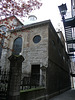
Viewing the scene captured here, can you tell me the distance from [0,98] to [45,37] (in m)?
9.39

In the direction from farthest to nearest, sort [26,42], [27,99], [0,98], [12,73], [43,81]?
[26,42]
[43,81]
[27,99]
[12,73]
[0,98]

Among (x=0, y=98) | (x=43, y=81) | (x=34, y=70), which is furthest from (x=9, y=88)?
(x=34, y=70)

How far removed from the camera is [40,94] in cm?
943

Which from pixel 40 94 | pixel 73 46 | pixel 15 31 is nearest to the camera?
pixel 40 94

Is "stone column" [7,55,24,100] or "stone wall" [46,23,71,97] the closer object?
"stone column" [7,55,24,100]

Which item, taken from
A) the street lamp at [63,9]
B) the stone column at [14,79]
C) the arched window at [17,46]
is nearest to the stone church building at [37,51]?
the arched window at [17,46]

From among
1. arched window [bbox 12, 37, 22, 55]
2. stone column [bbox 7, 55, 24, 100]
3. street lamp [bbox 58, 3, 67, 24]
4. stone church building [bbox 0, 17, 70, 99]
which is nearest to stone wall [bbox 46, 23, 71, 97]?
stone church building [bbox 0, 17, 70, 99]

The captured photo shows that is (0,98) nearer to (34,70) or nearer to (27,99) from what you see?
(27,99)

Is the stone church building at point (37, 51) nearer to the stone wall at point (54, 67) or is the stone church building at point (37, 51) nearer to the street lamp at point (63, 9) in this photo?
the stone wall at point (54, 67)

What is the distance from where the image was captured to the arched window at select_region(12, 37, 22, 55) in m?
15.0

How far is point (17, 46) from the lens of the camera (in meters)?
15.4

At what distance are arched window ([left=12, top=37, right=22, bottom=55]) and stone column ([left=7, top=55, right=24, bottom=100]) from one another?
8.58m

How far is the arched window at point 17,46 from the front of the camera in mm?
14995

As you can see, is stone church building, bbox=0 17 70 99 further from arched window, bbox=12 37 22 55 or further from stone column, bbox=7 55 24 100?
stone column, bbox=7 55 24 100
